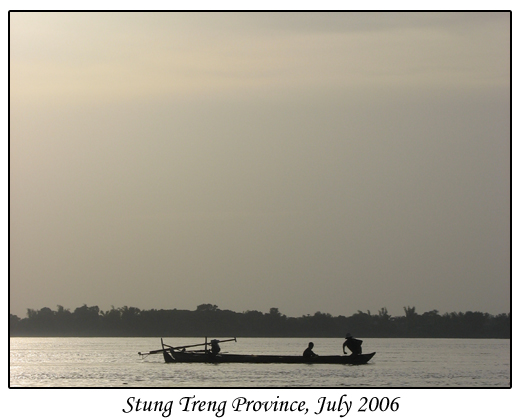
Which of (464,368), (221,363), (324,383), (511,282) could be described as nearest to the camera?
(511,282)

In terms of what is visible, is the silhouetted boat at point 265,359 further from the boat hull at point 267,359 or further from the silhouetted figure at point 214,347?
the silhouetted figure at point 214,347

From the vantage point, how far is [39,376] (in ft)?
160

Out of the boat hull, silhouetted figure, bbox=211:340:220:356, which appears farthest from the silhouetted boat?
silhouetted figure, bbox=211:340:220:356

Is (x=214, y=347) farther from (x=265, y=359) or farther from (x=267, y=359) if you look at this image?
(x=267, y=359)

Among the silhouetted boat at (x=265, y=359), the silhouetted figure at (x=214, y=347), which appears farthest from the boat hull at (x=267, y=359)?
the silhouetted figure at (x=214, y=347)

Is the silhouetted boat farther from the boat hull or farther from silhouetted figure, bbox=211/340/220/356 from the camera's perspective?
silhouetted figure, bbox=211/340/220/356

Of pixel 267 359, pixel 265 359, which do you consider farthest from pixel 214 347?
pixel 267 359

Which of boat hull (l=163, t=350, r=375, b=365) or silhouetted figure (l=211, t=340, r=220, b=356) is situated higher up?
silhouetted figure (l=211, t=340, r=220, b=356)

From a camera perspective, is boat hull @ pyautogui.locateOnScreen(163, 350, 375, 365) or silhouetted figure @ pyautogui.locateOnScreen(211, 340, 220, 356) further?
silhouetted figure @ pyautogui.locateOnScreen(211, 340, 220, 356)

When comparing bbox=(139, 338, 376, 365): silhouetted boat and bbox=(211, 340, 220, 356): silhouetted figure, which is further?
bbox=(211, 340, 220, 356): silhouetted figure
